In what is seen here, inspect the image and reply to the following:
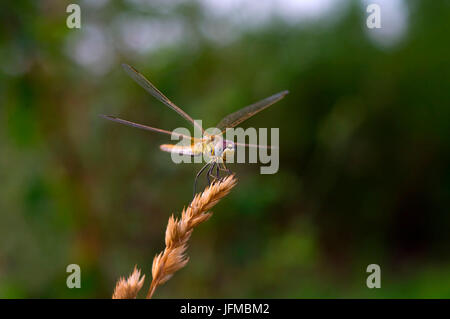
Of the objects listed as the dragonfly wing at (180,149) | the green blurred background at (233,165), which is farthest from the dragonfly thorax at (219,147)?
the green blurred background at (233,165)

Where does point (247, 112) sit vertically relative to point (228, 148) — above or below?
above

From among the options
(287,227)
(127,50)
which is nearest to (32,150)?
(127,50)

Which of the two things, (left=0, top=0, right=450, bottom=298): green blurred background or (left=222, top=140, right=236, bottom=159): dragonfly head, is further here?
(left=0, top=0, right=450, bottom=298): green blurred background

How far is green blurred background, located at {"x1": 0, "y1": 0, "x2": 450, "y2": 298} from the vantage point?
3186mm

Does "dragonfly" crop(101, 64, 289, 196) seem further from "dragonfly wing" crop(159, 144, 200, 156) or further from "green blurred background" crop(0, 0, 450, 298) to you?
"green blurred background" crop(0, 0, 450, 298)

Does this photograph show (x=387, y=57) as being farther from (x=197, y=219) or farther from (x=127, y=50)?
(x=197, y=219)

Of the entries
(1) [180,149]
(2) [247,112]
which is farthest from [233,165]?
(2) [247,112]

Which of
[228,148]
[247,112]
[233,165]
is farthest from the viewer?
[233,165]

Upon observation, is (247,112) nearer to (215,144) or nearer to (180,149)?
(215,144)

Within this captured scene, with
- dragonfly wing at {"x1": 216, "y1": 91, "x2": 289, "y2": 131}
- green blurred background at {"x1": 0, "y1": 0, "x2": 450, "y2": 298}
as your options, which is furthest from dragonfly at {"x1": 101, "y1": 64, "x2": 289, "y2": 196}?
green blurred background at {"x1": 0, "y1": 0, "x2": 450, "y2": 298}

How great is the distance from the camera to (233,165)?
4289mm

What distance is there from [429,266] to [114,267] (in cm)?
462

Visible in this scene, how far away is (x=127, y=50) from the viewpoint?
3.68 m

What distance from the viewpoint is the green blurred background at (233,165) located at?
3.19 m
